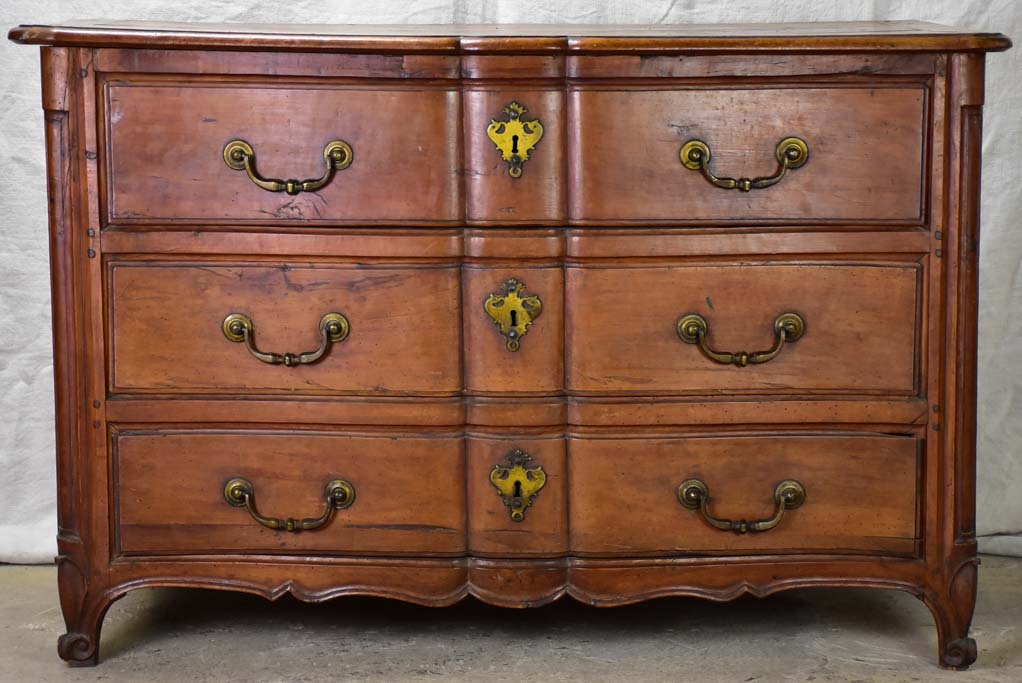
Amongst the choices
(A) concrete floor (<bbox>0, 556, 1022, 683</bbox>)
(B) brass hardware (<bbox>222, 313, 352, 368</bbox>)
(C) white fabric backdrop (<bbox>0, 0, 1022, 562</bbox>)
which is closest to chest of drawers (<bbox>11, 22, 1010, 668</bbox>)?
(B) brass hardware (<bbox>222, 313, 352, 368</bbox>)

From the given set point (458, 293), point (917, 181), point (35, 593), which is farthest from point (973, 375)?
point (35, 593)

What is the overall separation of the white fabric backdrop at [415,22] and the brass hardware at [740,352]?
0.94 metres

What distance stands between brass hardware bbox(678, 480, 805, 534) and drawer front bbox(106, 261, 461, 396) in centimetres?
38

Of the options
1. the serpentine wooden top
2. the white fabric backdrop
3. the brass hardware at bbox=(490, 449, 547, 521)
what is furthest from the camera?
the white fabric backdrop

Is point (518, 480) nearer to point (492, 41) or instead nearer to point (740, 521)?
point (740, 521)

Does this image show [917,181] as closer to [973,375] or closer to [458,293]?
[973,375]

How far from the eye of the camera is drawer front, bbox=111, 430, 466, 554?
2100 millimetres

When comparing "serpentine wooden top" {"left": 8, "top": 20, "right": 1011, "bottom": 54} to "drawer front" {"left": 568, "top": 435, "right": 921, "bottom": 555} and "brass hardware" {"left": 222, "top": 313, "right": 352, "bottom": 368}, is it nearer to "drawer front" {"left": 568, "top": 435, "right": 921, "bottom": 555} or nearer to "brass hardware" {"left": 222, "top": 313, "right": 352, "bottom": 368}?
"brass hardware" {"left": 222, "top": 313, "right": 352, "bottom": 368}

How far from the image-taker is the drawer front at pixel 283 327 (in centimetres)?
205

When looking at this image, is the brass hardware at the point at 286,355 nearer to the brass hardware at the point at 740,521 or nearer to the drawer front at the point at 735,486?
the drawer front at the point at 735,486

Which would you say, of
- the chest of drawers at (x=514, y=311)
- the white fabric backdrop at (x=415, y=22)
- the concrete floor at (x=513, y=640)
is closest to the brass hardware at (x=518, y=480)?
the chest of drawers at (x=514, y=311)

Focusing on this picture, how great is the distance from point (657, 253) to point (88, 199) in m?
0.84

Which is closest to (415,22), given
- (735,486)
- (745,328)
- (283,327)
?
(283,327)

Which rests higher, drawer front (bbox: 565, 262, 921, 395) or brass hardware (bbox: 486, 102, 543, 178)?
brass hardware (bbox: 486, 102, 543, 178)
